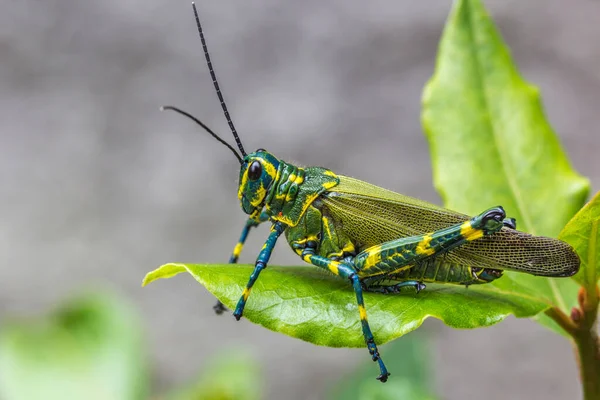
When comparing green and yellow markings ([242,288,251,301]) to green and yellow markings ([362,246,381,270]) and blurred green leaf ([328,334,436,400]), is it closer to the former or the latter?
green and yellow markings ([362,246,381,270])

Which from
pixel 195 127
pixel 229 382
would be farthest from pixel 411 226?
pixel 195 127

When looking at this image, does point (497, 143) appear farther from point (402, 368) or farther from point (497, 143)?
point (402, 368)

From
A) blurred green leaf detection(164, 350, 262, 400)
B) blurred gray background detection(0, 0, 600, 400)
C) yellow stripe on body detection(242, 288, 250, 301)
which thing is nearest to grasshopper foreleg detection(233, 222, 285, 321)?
yellow stripe on body detection(242, 288, 250, 301)

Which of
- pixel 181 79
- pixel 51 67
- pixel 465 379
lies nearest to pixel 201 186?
pixel 181 79

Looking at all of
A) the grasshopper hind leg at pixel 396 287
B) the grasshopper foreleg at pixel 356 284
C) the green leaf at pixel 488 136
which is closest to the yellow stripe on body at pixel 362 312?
the grasshopper foreleg at pixel 356 284

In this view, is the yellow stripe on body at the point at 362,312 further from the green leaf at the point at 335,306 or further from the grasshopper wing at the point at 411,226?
the grasshopper wing at the point at 411,226

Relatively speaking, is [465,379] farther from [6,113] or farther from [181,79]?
[6,113]
